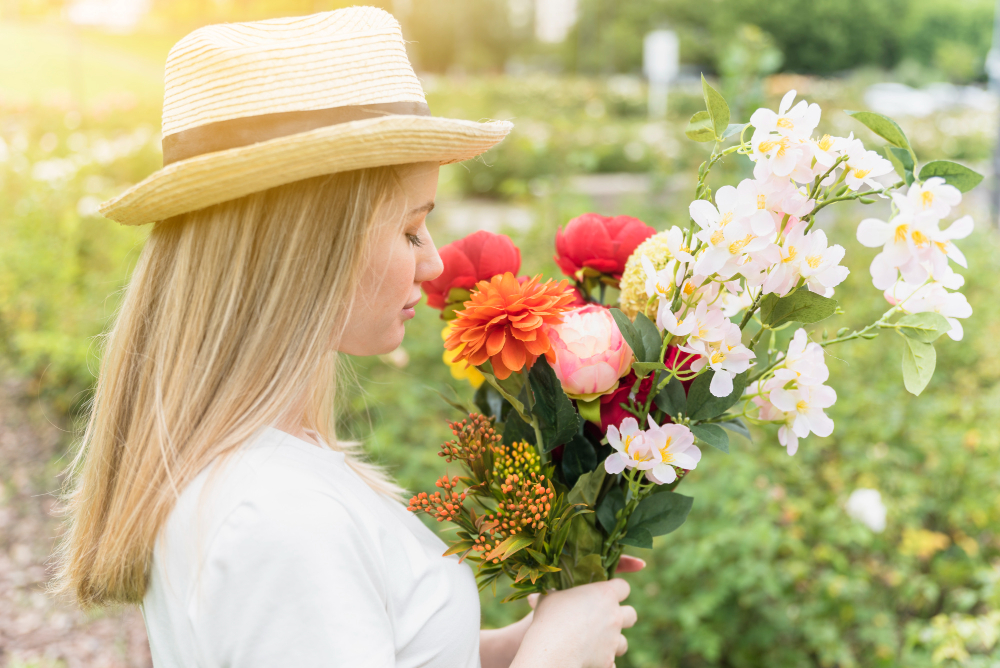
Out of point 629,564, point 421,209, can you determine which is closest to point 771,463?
point 629,564

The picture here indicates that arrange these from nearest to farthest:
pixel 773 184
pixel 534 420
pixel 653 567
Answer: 1. pixel 773 184
2. pixel 534 420
3. pixel 653 567

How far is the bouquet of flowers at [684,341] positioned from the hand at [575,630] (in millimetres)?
31

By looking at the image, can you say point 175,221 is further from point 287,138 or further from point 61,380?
point 61,380

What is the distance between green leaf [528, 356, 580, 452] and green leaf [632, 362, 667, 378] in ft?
0.30

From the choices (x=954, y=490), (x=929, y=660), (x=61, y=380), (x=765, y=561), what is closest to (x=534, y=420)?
(x=765, y=561)

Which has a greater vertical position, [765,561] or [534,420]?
[534,420]

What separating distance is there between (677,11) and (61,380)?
37.7 meters

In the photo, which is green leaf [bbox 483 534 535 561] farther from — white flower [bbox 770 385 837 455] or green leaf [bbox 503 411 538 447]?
white flower [bbox 770 385 837 455]

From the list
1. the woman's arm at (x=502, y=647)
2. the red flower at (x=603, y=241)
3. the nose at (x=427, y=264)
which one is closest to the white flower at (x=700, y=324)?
the red flower at (x=603, y=241)

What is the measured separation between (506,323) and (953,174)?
1.68 feet

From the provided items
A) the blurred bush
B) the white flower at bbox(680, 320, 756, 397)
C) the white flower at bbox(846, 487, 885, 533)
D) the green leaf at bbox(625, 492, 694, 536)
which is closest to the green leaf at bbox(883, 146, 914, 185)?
the white flower at bbox(680, 320, 756, 397)

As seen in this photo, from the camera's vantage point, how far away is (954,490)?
242 centimetres

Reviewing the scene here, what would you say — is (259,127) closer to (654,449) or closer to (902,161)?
(654,449)

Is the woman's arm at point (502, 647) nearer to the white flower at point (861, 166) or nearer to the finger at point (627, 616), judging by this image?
the finger at point (627, 616)
